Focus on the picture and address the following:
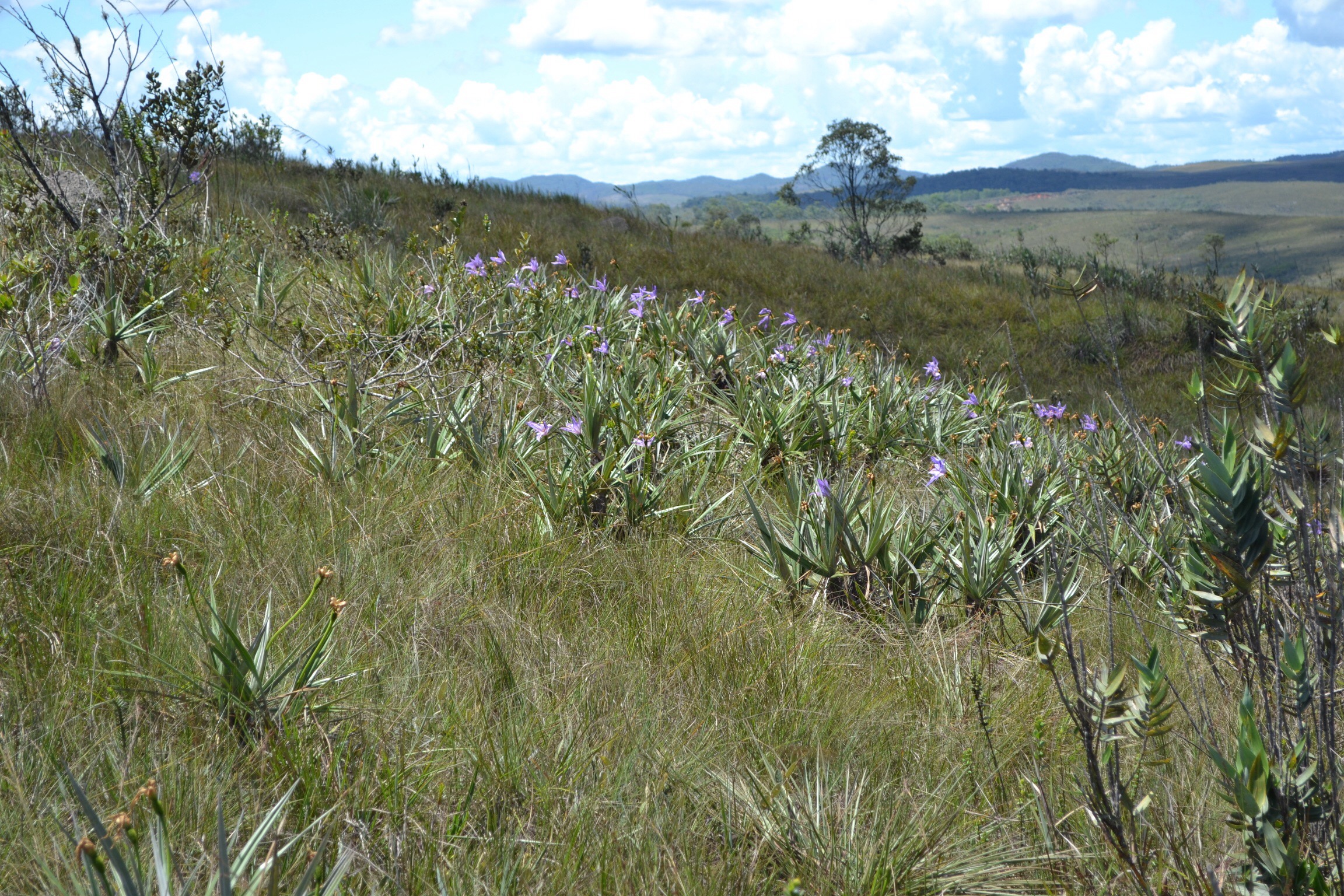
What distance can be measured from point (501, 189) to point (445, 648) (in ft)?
49.9

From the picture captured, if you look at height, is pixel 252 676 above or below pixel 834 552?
above

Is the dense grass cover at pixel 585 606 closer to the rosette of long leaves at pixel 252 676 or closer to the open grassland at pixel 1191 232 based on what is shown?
the rosette of long leaves at pixel 252 676

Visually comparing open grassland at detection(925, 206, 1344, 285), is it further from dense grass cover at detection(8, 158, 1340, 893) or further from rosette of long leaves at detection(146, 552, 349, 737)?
rosette of long leaves at detection(146, 552, 349, 737)

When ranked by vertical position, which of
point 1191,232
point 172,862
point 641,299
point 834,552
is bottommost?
point 834,552

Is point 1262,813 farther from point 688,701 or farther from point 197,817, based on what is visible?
point 197,817

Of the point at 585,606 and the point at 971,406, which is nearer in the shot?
the point at 585,606

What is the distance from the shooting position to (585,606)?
2645mm

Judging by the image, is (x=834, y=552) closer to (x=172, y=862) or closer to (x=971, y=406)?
(x=172, y=862)

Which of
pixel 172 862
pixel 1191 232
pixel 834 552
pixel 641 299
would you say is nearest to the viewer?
pixel 172 862

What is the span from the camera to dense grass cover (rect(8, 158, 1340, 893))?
59.1 inches

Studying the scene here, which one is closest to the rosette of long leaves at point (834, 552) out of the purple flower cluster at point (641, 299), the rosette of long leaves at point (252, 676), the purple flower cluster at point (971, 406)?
the rosette of long leaves at point (252, 676)

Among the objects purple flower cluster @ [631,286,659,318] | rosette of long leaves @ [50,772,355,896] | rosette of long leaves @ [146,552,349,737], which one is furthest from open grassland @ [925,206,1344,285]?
rosette of long leaves @ [50,772,355,896]

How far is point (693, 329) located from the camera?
5977mm

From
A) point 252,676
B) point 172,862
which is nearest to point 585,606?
point 252,676
